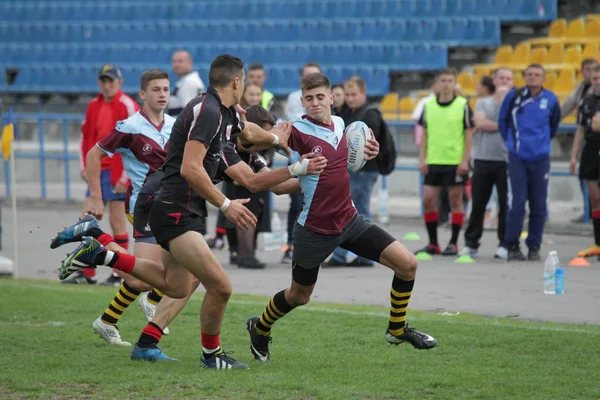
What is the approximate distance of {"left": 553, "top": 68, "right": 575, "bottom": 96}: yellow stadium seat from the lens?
18016 mm

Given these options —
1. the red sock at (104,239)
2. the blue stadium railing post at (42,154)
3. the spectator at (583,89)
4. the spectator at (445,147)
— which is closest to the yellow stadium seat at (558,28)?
the spectator at (583,89)

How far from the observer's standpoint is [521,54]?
19891mm

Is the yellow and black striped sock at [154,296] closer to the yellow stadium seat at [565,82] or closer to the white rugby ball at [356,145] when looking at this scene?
the white rugby ball at [356,145]

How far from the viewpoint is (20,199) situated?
20141 millimetres

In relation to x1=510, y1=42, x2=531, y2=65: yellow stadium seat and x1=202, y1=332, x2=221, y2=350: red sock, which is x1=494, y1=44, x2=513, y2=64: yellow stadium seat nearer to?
x1=510, y1=42, x2=531, y2=65: yellow stadium seat

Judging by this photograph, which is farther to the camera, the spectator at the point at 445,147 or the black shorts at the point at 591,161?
the spectator at the point at 445,147

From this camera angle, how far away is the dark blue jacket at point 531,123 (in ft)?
41.6

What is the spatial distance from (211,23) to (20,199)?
24.8ft

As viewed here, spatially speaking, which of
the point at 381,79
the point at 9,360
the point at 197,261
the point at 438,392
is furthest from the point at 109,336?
the point at 381,79

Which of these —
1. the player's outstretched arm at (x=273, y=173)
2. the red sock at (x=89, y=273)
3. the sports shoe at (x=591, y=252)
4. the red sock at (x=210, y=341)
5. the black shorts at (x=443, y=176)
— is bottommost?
the red sock at (x=89, y=273)

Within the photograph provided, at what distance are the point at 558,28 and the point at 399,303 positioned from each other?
Result: 553 inches

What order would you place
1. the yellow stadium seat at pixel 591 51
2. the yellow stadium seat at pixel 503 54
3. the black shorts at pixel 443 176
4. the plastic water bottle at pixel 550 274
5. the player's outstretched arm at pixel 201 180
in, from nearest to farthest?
the player's outstretched arm at pixel 201 180 → the plastic water bottle at pixel 550 274 → the black shorts at pixel 443 176 → the yellow stadium seat at pixel 591 51 → the yellow stadium seat at pixel 503 54

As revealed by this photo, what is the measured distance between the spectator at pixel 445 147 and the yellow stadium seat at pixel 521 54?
654cm

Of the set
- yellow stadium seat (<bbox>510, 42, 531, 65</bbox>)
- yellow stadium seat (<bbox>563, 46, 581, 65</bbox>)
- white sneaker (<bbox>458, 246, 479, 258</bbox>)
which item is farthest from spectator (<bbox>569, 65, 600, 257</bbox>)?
yellow stadium seat (<bbox>510, 42, 531, 65</bbox>)
